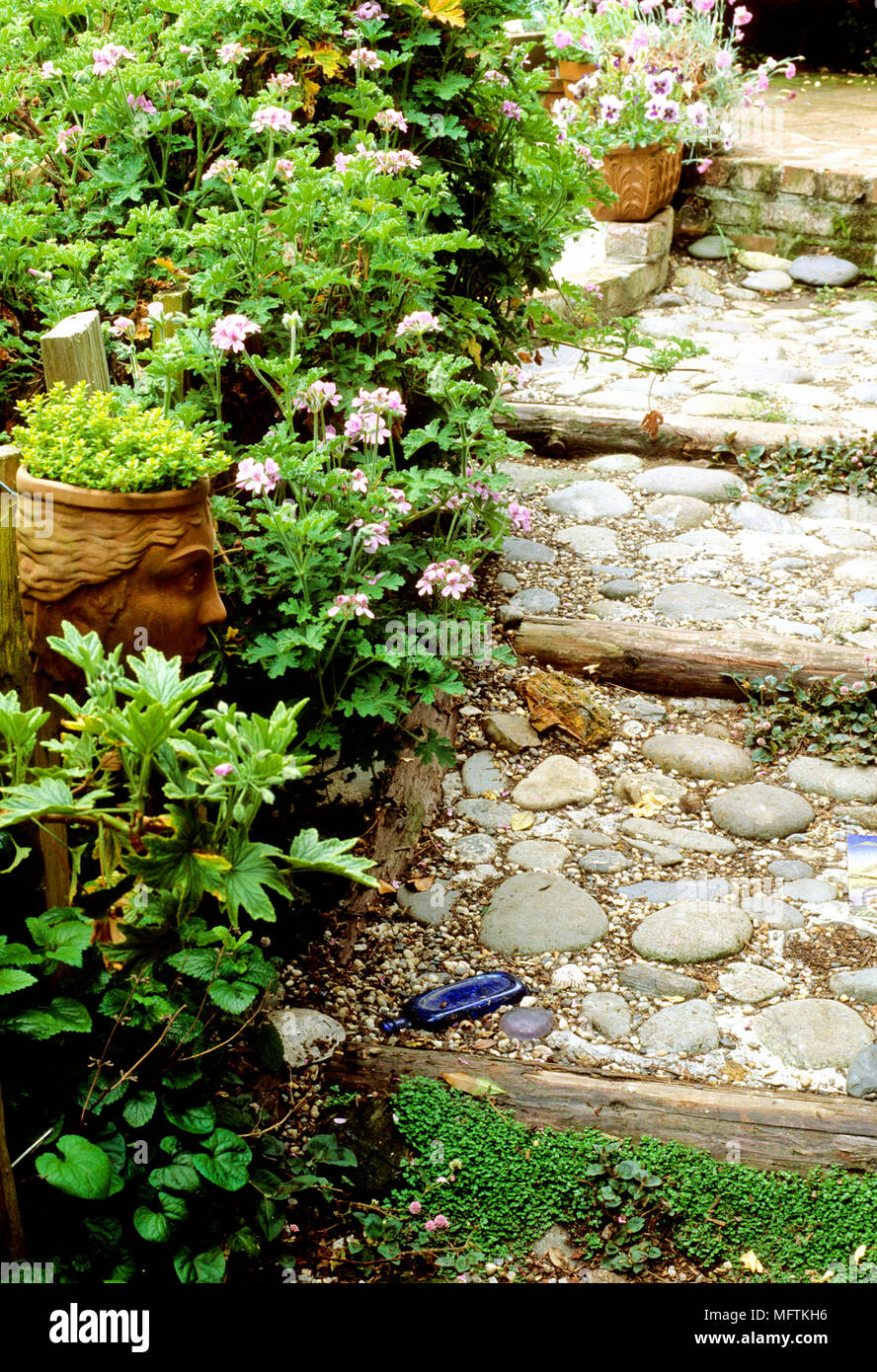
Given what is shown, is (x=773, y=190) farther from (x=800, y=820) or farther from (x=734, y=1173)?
(x=734, y=1173)

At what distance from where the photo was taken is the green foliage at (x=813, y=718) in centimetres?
369

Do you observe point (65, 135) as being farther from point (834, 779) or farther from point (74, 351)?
point (834, 779)

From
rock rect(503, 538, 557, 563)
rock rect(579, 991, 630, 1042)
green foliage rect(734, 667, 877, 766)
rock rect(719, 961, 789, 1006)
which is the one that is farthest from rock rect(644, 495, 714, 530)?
rock rect(579, 991, 630, 1042)

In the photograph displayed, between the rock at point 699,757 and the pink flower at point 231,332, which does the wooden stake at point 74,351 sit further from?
the rock at point 699,757

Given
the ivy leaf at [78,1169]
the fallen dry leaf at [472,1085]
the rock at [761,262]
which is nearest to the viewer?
the ivy leaf at [78,1169]

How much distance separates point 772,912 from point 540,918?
59 cm

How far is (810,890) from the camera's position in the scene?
125 inches

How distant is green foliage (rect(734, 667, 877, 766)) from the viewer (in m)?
3.69

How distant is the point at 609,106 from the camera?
5074mm

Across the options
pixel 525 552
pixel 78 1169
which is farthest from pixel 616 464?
pixel 78 1169

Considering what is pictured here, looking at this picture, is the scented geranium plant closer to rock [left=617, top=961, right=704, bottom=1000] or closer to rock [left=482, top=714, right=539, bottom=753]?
rock [left=482, top=714, right=539, bottom=753]

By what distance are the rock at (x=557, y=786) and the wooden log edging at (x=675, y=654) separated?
48 centimetres

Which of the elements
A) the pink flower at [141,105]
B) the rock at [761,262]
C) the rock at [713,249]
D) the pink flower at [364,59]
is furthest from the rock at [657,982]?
the rock at [713,249]
